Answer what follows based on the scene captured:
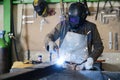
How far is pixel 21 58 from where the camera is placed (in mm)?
3822

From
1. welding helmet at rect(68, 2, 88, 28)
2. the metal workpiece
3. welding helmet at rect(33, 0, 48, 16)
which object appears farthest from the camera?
welding helmet at rect(33, 0, 48, 16)

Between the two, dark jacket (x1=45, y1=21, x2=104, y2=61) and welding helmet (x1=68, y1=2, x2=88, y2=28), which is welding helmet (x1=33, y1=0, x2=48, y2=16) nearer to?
dark jacket (x1=45, y1=21, x2=104, y2=61)

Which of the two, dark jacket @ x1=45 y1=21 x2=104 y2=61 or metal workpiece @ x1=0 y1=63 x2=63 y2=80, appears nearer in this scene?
metal workpiece @ x1=0 y1=63 x2=63 y2=80

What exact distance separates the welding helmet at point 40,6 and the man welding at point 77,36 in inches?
31.5

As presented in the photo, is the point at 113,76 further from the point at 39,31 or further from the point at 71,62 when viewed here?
the point at 39,31

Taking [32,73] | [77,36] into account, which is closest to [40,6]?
[77,36]

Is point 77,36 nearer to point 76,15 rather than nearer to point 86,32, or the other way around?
point 86,32

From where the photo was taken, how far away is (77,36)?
9.21 feet

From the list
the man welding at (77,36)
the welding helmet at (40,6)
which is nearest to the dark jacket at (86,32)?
the man welding at (77,36)

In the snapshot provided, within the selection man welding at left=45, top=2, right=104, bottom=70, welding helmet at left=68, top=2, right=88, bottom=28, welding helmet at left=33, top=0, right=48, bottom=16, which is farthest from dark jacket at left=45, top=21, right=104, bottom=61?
welding helmet at left=33, top=0, right=48, bottom=16

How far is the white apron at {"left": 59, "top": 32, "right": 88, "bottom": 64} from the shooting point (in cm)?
274

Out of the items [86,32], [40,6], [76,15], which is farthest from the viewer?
[40,6]

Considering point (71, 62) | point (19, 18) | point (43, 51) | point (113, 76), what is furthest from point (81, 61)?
point (19, 18)

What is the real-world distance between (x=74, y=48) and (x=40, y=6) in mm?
978
